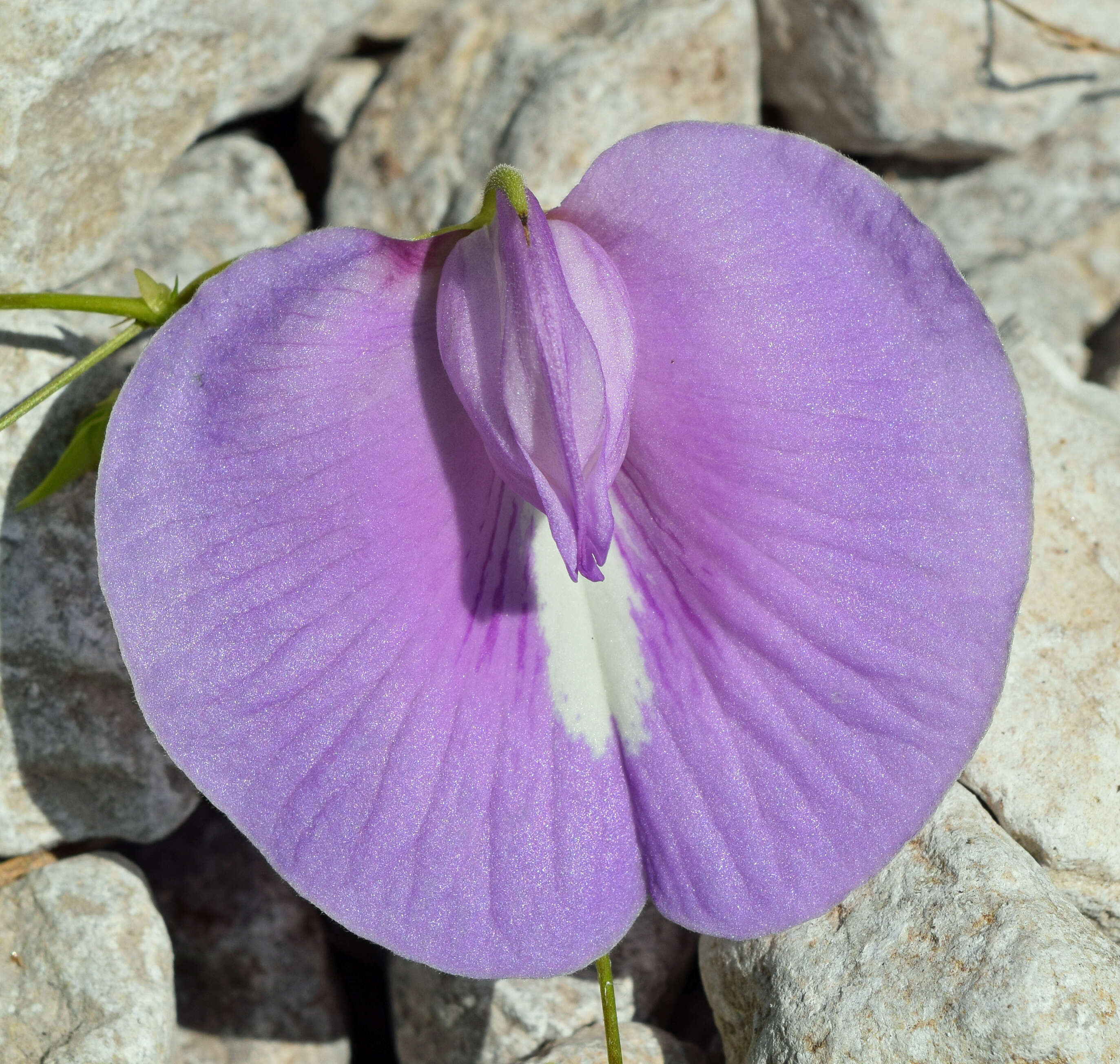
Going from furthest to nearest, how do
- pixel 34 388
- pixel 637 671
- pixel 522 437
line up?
pixel 34 388 < pixel 637 671 < pixel 522 437

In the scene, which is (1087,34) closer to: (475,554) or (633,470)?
(633,470)

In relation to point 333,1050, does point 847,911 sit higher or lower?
higher

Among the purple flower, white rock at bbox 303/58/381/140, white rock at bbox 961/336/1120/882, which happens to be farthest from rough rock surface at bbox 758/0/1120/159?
the purple flower

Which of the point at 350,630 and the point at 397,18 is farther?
the point at 397,18

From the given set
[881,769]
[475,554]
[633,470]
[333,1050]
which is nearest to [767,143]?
[633,470]

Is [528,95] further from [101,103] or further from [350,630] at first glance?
[350,630]

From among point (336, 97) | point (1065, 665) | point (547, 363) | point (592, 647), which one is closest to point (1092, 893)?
point (1065, 665)

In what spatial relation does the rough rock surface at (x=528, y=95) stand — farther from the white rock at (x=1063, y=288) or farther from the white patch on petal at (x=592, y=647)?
the white patch on petal at (x=592, y=647)

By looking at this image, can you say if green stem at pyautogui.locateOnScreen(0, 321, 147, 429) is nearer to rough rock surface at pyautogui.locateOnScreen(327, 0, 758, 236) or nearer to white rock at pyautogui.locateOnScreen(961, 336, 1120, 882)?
rough rock surface at pyautogui.locateOnScreen(327, 0, 758, 236)

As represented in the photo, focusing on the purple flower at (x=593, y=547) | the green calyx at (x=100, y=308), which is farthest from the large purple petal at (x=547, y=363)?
the green calyx at (x=100, y=308)
